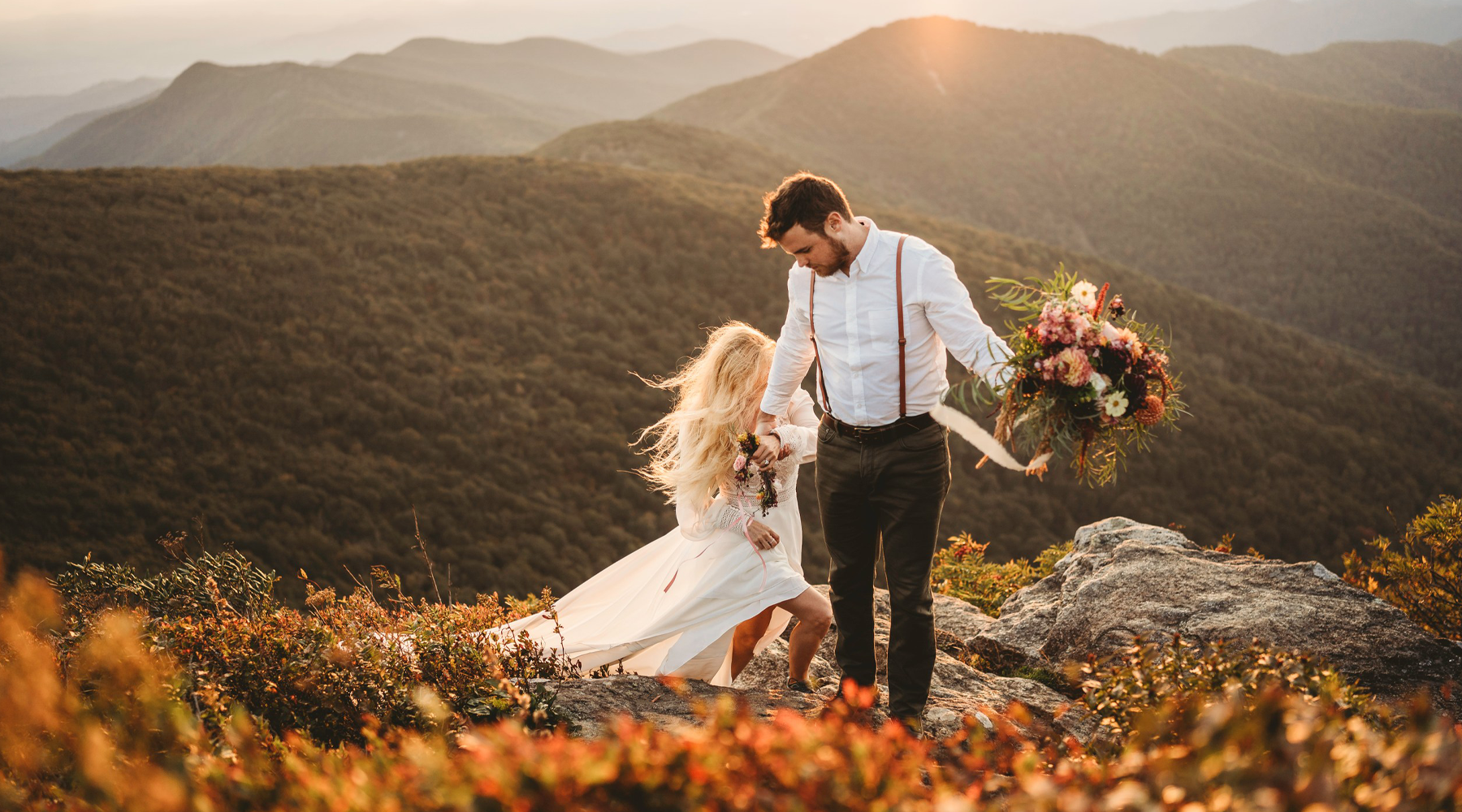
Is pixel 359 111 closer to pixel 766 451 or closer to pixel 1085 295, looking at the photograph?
pixel 766 451

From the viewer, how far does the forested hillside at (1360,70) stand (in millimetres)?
85912

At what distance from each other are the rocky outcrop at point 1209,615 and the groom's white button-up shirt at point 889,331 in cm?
176

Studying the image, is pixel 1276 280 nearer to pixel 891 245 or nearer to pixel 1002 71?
pixel 1002 71

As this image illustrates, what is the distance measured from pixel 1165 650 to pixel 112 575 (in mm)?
5535

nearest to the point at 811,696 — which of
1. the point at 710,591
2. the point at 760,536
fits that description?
the point at 710,591

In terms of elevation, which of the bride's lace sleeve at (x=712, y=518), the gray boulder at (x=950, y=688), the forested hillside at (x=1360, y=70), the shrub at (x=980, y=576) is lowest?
the shrub at (x=980, y=576)

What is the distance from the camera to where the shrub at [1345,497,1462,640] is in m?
5.66

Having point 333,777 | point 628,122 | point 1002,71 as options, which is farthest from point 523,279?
point 1002,71

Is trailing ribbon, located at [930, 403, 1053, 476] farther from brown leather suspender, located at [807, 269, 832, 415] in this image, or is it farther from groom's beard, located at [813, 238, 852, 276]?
groom's beard, located at [813, 238, 852, 276]

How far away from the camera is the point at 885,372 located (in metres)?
3.12

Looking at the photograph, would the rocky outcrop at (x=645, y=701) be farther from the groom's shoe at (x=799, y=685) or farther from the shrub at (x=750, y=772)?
the shrub at (x=750, y=772)

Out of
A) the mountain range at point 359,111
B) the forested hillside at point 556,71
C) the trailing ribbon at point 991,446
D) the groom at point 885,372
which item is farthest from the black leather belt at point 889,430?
the forested hillside at point 556,71

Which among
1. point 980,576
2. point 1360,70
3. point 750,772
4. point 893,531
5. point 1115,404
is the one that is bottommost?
point 980,576

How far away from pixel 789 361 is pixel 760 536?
0.86m
